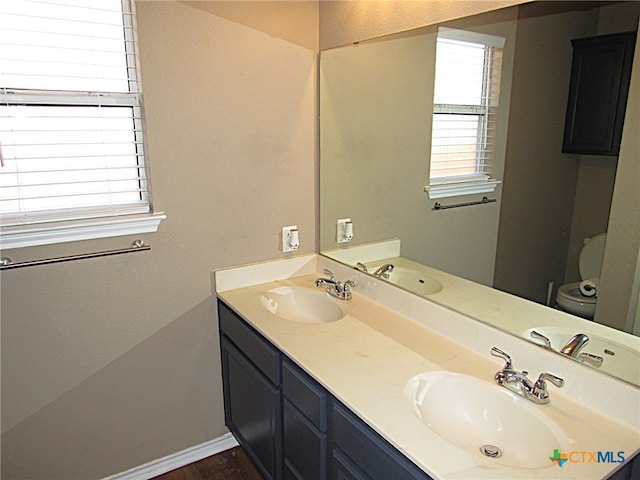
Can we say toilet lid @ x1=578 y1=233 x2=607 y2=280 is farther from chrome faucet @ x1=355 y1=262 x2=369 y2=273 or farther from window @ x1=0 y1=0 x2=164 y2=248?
window @ x1=0 y1=0 x2=164 y2=248

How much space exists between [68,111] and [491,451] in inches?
72.8

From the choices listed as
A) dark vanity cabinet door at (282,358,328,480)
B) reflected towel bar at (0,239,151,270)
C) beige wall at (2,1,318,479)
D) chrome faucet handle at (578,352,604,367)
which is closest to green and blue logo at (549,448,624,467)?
chrome faucet handle at (578,352,604,367)

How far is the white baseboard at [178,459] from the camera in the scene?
222cm

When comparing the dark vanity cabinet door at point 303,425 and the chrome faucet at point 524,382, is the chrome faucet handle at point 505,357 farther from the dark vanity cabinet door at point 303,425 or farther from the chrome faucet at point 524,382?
the dark vanity cabinet door at point 303,425

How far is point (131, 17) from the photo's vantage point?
1848 mm

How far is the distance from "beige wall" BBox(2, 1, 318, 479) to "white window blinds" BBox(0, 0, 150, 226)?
4.1 inches

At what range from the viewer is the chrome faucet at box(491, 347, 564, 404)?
4.44 ft

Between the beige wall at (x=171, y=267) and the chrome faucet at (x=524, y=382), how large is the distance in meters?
1.22

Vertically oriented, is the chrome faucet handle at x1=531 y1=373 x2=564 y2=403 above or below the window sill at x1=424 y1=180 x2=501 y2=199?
below

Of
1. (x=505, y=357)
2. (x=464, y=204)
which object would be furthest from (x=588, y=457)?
(x=464, y=204)

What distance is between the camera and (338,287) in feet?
7.23

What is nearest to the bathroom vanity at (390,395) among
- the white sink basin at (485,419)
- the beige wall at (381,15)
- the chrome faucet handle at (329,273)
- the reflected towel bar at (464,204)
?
the white sink basin at (485,419)

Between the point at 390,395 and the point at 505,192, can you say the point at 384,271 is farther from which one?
the point at 390,395

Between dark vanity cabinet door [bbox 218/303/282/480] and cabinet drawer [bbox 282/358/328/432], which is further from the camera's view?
dark vanity cabinet door [bbox 218/303/282/480]
